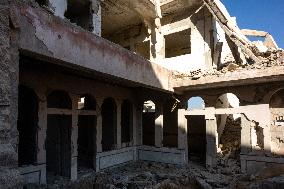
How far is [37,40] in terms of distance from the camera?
500 centimetres

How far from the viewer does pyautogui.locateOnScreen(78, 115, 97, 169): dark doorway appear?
10.7m

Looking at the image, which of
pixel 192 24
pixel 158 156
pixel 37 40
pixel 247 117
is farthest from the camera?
pixel 192 24

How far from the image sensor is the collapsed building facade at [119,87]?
4.96m

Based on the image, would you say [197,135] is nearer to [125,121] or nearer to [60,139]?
[125,121]

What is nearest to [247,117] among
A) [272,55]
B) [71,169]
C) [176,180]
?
[272,55]

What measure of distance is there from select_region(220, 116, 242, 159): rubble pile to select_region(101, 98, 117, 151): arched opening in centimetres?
617

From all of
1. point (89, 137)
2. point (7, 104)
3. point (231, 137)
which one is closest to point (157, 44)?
point (89, 137)

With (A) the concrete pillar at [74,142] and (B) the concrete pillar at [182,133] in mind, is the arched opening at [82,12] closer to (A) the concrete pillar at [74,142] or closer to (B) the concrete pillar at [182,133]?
(A) the concrete pillar at [74,142]

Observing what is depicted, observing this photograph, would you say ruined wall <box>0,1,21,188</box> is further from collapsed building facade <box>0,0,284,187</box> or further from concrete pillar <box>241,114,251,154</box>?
concrete pillar <box>241,114,251,154</box>

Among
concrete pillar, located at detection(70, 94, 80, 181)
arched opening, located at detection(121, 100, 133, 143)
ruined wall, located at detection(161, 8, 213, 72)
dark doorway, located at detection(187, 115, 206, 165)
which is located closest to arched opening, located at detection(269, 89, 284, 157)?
ruined wall, located at detection(161, 8, 213, 72)

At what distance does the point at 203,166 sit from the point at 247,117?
2.89 metres

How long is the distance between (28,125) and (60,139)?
1.40 meters

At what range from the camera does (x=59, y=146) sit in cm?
966

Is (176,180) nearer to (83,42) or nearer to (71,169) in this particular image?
(71,169)
